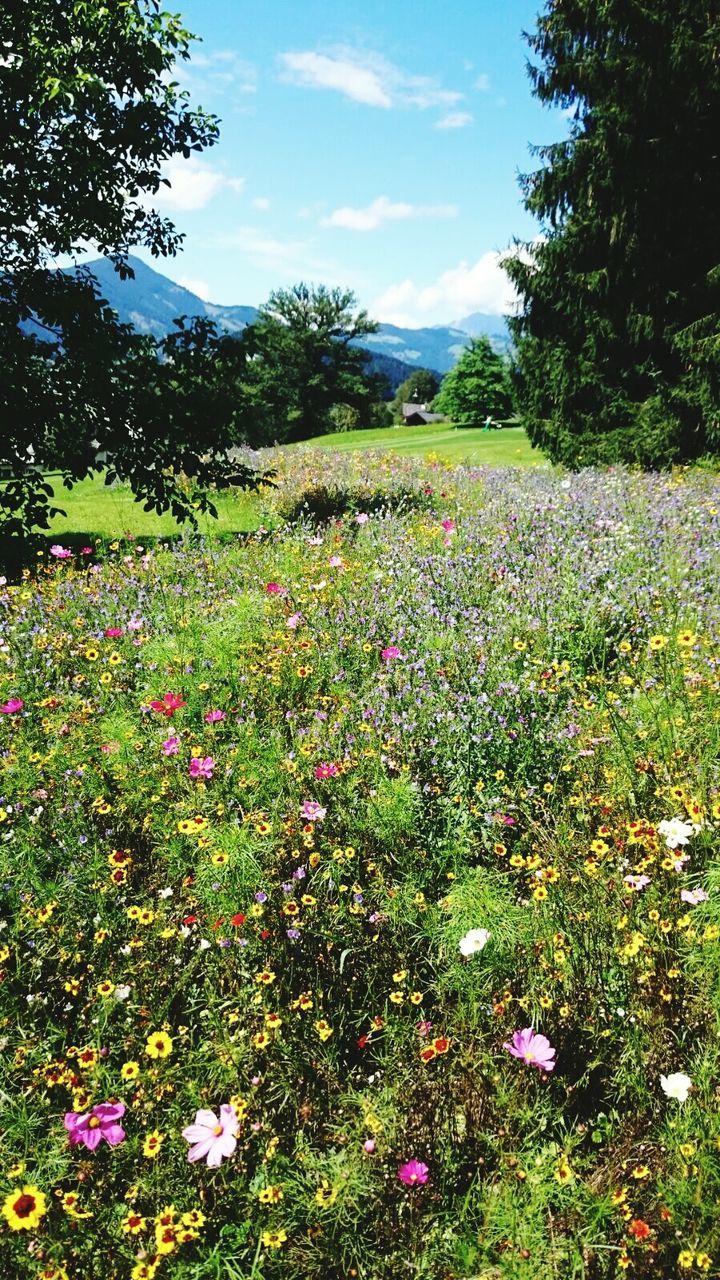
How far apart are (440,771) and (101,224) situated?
7655 millimetres

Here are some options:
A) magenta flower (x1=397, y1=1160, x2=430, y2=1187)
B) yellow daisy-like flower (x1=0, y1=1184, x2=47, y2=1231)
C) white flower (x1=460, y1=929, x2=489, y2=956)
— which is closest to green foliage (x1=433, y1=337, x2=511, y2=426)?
white flower (x1=460, y1=929, x2=489, y2=956)

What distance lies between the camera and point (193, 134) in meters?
7.38

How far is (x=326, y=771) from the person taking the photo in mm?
3312

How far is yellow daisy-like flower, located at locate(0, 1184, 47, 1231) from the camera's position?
1.68m

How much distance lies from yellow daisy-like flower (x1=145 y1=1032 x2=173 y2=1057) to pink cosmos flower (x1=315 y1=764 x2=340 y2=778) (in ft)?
4.47

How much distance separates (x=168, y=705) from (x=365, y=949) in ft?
5.70

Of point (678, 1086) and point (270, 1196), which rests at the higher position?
point (678, 1086)

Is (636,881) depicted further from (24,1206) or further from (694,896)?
(24,1206)

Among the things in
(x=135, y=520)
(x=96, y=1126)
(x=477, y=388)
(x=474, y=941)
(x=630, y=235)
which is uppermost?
(x=477, y=388)

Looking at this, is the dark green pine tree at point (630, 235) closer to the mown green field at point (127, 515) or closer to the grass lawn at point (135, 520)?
the mown green field at point (127, 515)

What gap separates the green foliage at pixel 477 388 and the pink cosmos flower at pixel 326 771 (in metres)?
55.5

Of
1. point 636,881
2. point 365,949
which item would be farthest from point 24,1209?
point 636,881

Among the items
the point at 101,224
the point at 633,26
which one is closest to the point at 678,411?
the point at 633,26

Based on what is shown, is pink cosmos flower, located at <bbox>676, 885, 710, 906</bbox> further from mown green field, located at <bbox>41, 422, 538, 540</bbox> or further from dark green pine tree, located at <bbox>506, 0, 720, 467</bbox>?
dark green pine tree, located at <bbox>506, 0, 720, 467</bbox>
